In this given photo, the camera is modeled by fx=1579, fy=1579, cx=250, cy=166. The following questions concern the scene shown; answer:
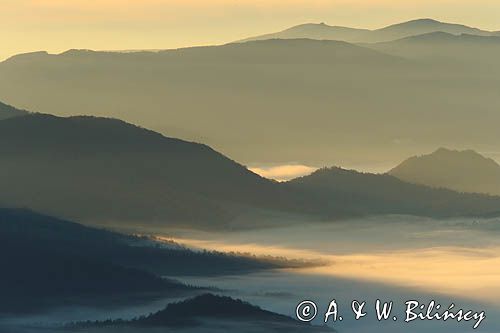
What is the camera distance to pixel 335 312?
96.9 m

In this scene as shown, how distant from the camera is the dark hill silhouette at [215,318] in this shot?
4348 inches

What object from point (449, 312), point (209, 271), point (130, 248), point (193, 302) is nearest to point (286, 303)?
point (193, 302)

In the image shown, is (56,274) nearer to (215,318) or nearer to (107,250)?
(107,250)

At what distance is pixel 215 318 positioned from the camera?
113 m

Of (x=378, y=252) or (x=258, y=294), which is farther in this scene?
(x=378, y=252)

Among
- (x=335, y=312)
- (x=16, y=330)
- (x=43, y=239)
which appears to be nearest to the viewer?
(x=335, y=312)

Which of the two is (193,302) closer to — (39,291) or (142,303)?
(142,303)

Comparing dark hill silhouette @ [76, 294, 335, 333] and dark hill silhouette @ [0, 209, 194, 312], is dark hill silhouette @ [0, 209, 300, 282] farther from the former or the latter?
dark hill silhouette @ [76, 294, 335, 333]

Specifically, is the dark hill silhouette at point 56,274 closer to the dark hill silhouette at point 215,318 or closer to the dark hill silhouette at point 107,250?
the dark hill silhouette at point 107,250

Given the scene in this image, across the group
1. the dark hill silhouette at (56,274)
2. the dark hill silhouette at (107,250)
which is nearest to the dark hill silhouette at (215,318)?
the dark hill silhouette at (56,274)

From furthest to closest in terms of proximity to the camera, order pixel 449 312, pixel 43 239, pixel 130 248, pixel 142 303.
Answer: pixel 130 248
pixel 43 239
pixel 142 303
pixel 449 312

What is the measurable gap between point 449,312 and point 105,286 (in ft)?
151

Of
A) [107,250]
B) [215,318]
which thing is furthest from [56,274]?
[215,318]

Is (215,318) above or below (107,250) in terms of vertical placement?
below
